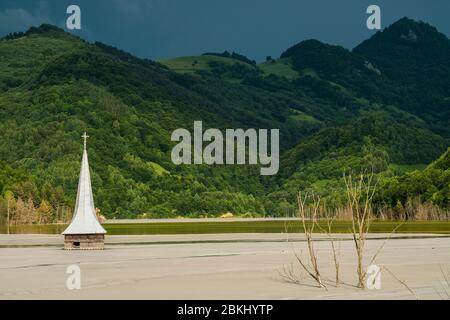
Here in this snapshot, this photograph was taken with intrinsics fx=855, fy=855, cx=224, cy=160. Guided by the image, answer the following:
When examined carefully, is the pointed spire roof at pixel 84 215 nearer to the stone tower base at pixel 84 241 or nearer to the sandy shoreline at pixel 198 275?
the stone tower base at pixel 84 241

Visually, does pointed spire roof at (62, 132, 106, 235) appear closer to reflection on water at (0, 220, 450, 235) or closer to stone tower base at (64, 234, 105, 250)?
stone tower base at (64, 234, 105, 250)

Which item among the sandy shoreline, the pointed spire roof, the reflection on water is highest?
the pointed spire roof

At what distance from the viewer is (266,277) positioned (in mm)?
32625

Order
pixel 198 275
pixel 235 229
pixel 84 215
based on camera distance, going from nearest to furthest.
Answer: pixel 198 275 < pixel 84 215 < pixel 235 229

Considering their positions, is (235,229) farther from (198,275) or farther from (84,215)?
(198,275)

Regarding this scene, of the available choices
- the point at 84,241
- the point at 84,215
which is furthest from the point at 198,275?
the point at 84,241

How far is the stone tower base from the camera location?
5262 cm

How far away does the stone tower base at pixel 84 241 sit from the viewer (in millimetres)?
52625

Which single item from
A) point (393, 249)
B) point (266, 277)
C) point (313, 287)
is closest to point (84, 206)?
point (393, 249)

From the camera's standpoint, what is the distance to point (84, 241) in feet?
173

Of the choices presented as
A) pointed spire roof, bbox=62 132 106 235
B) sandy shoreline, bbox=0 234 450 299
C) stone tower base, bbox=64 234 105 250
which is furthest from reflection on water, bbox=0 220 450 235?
sandy shoreline, bbox=0 234 450 299
